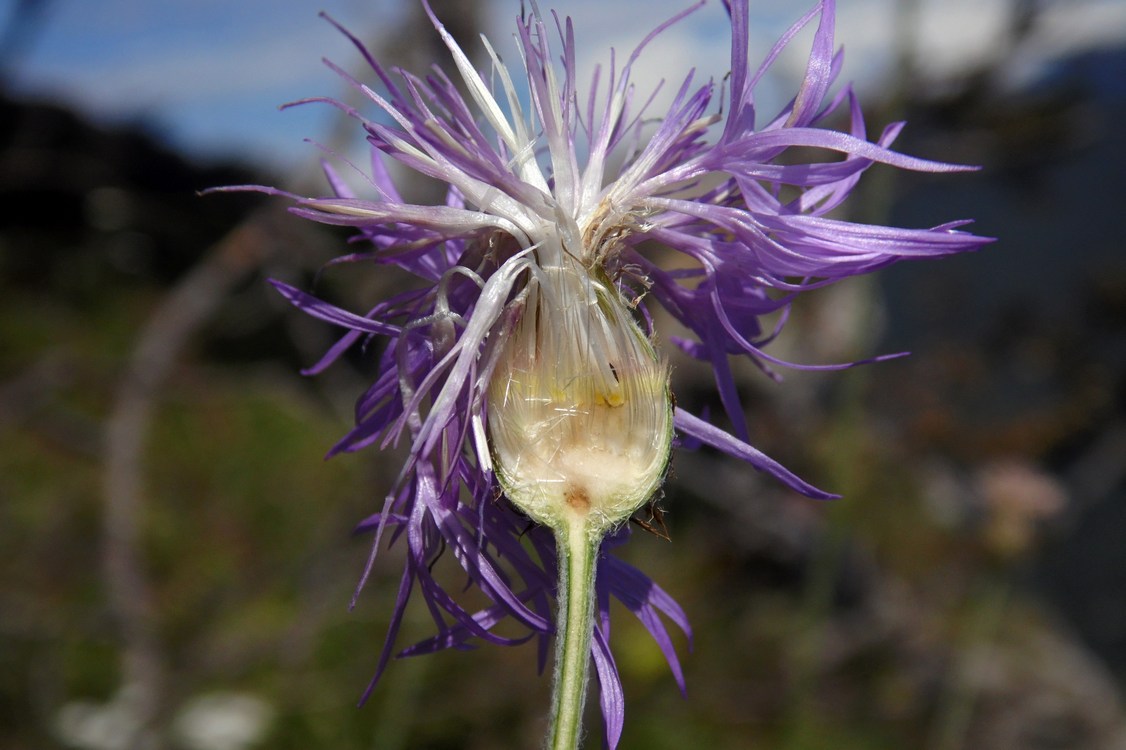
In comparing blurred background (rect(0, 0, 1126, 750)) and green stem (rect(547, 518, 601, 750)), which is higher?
green stem (rect(547, 518, 601, 750))

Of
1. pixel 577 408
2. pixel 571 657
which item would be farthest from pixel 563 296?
pixel 571 657

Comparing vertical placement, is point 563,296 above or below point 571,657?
above

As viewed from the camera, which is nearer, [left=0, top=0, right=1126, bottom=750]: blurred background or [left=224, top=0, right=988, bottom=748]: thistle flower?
[left=224, top=0, right=988, bottom=748]: thistle flower

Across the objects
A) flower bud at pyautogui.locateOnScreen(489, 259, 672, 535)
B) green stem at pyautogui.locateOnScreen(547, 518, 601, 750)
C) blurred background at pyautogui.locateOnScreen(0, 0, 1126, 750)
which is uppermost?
flower bud at pyautogui.locateOnScreen(489, 259, 672, 535)

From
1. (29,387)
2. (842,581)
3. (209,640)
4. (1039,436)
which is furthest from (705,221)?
(1039,436)

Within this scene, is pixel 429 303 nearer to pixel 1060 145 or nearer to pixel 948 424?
pixel 948 424

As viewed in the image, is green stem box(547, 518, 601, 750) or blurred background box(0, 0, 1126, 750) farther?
blurred background box(0, 0, 1126, 750)

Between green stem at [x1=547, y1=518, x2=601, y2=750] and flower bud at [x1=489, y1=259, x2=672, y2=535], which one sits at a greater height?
flower bud at [x1=489, y1=259, x2=672, y2=535]

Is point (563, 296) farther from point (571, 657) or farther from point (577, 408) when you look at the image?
point (571, 657)
